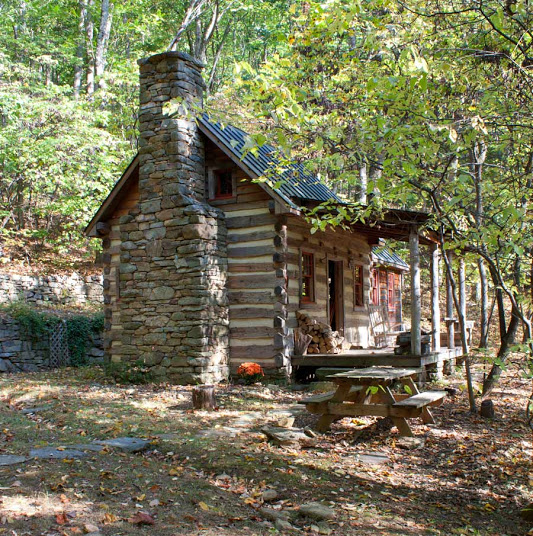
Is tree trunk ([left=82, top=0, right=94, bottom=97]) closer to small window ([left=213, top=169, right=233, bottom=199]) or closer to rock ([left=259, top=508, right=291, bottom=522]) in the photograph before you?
small window ([left=213, top=169, right=233, bottom=199])

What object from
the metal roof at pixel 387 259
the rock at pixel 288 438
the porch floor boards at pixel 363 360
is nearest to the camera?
the rock at pixel 288 438

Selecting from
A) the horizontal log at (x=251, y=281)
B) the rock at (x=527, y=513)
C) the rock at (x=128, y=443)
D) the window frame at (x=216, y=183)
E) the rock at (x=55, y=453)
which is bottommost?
the rock at (x=527, y=513)

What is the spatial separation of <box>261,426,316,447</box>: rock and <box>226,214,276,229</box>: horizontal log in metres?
5.96

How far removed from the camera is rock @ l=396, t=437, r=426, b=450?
7.47 m

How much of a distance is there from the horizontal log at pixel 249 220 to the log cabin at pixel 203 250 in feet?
0.08

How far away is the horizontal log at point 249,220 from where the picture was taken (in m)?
12.7

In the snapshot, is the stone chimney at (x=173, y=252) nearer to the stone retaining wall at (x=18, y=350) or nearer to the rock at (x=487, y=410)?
the stone retaining wall at (x=18, y=350)

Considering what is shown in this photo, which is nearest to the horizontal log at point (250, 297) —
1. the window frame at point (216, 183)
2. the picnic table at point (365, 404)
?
the window frame at point (216, 183)

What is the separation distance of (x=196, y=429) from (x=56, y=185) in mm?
15643

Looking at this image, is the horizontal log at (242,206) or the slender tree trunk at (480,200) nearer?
the slender tree trunk at (480,200)

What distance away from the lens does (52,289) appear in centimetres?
2053

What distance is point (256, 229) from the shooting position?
12945mm

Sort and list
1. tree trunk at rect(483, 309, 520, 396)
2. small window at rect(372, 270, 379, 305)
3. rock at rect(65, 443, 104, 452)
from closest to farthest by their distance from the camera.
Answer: rock at rect(65, 443, 104, 452)
tree trunk at rect(483, 309, 520, 396)
small window at rect(372, 270, 379, 305)

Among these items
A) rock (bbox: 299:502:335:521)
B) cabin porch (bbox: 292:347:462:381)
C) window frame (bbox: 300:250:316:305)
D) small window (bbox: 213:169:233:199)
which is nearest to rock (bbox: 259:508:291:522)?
rock (bbox: 299:502:335:521)
